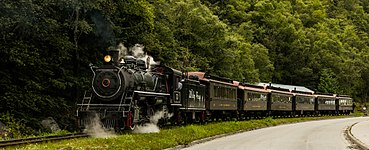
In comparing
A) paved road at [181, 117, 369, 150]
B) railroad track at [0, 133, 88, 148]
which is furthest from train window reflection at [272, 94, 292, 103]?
railroad track at [0, 133, 88, 148]

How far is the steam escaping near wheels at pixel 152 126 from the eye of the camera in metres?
20.2

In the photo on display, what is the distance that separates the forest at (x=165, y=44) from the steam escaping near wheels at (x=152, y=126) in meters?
7.37

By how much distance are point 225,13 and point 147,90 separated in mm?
92819

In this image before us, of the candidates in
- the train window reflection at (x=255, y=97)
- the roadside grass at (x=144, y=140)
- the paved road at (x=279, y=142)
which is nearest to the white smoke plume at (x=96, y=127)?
the roadside grass at (x=144, y=140)

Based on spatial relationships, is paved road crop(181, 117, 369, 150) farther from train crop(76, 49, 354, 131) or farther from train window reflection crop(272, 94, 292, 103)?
train window reflection crop(272, 94, 292, 103)

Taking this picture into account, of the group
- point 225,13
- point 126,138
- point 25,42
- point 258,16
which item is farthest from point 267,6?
point 126,138

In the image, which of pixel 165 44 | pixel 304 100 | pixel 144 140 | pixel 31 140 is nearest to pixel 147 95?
pixel 144 140

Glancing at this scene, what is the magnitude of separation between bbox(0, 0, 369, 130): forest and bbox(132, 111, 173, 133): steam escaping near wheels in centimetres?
737

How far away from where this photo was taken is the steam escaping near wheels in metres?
20.2

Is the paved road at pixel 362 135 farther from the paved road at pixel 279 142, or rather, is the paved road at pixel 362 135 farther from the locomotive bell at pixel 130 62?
the locomotive bell at pixel 130 62

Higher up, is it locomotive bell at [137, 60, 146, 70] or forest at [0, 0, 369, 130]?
forest at [0, 0, 369, 130]

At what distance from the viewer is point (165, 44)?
47188mm

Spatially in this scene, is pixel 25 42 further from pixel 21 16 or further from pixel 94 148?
pixel 94 148

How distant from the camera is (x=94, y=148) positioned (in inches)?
512
